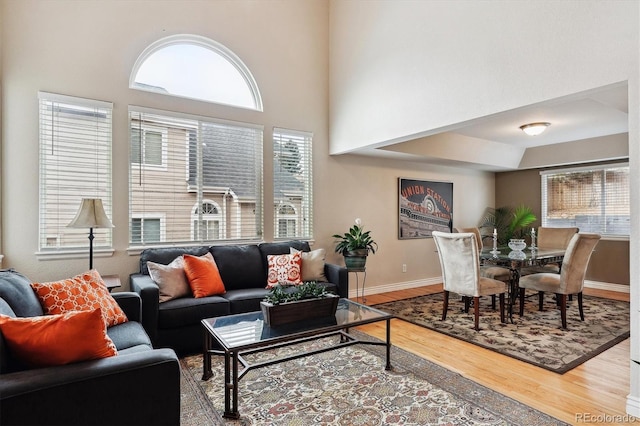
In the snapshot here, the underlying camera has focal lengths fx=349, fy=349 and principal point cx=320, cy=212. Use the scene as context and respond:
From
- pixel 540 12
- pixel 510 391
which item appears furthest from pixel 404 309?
pixel 540 12

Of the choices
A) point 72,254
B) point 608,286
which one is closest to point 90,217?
point 72,254

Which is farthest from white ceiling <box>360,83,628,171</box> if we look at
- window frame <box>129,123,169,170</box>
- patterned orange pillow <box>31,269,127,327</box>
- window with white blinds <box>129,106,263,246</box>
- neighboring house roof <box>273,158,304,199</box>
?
patterned orange pillow <box>31,269,127,327</box>

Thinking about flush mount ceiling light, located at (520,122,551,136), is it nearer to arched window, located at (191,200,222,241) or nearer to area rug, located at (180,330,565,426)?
area rug, located at (180,330,565,426)

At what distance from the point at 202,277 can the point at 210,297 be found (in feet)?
0.67

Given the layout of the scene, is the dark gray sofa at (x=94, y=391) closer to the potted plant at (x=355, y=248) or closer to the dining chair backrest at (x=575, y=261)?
the potted plant at (x=355, y=248)

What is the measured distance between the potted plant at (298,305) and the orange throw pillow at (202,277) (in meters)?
0.98

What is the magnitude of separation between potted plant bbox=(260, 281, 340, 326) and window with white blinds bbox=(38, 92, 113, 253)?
2080mm

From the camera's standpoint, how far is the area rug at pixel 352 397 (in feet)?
6.79

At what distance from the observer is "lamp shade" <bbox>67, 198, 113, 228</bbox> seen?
9.47 feet

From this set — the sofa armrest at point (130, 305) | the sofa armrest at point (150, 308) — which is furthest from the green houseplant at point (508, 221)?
the sofa armrest at point (130, 305)

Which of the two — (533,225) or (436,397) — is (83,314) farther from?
(533,225)

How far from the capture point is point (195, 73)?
13.3ft

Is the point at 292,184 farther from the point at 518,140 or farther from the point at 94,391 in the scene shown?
the point at 518,140

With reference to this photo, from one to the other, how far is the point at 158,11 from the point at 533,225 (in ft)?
22.6
